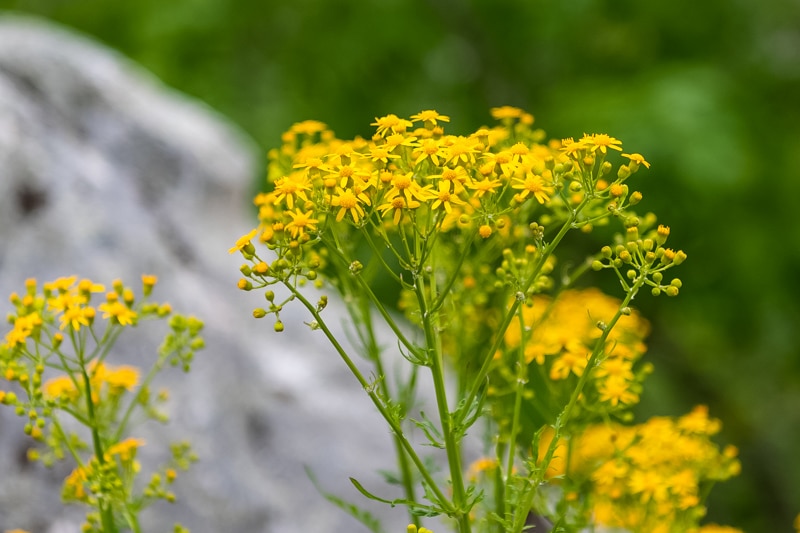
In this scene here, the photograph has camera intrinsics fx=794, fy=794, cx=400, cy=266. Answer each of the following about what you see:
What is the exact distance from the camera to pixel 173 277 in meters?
3.34

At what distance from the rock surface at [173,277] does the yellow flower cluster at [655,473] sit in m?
Answer: 1.27

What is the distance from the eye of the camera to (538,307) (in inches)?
97.2

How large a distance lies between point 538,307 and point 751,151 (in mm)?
2703

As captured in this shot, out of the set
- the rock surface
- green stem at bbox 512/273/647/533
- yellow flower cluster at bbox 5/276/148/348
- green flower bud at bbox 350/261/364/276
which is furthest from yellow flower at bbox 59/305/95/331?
the rock surface

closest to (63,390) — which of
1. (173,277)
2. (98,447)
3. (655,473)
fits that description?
(98,447)

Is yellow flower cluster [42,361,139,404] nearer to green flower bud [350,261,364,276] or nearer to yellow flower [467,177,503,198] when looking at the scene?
green flower bud [350,261,364,276]

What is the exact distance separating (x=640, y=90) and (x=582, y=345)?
2.86 metres

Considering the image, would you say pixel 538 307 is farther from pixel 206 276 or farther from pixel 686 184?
pixel 686 184

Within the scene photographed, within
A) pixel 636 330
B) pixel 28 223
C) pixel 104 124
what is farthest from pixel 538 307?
pixel 104 124

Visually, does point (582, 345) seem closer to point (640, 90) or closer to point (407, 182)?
point (407, 182)

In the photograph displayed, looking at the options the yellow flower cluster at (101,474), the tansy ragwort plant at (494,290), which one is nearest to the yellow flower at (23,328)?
the yellow flower cluster at (101,474)

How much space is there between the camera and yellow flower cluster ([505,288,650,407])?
179 centimetres

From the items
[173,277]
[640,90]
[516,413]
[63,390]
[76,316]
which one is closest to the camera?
[516,413]

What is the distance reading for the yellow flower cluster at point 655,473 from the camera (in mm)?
1886
